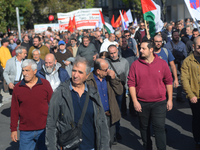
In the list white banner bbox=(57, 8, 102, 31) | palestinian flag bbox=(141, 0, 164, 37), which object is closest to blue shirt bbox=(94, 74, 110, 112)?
palestinian flag bbox=(141, 0, 164, 37)

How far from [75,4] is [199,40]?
43845mm

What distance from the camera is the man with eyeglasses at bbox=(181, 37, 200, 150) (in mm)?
4883

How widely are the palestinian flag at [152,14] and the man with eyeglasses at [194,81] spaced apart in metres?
3.64

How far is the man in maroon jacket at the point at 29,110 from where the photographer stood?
402 cm

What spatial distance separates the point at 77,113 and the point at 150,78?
5.98 feet

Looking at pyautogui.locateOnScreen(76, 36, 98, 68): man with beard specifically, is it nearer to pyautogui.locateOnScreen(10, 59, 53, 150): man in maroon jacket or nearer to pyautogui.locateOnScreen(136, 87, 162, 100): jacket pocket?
pyautogui.locateOnScreen(136, 87, 162, 100): jacket pocket

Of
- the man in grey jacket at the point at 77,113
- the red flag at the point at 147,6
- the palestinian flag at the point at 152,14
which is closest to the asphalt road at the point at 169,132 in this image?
the man in grey jacket at the point at 77,113

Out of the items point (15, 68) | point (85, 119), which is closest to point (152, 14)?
point (15, 68)

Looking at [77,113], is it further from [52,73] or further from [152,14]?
[152,14]

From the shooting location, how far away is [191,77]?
16.3ft

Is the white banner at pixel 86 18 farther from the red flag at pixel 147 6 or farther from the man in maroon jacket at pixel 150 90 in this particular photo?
the man in maroon jacket at pixel 150 90

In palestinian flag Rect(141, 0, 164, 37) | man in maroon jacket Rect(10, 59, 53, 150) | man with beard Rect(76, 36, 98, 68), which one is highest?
palestinian flag Rect(141, 0, 164, 37)

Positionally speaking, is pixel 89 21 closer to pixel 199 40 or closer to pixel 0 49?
pixel 0 49

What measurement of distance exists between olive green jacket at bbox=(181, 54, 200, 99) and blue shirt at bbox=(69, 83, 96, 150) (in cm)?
242
